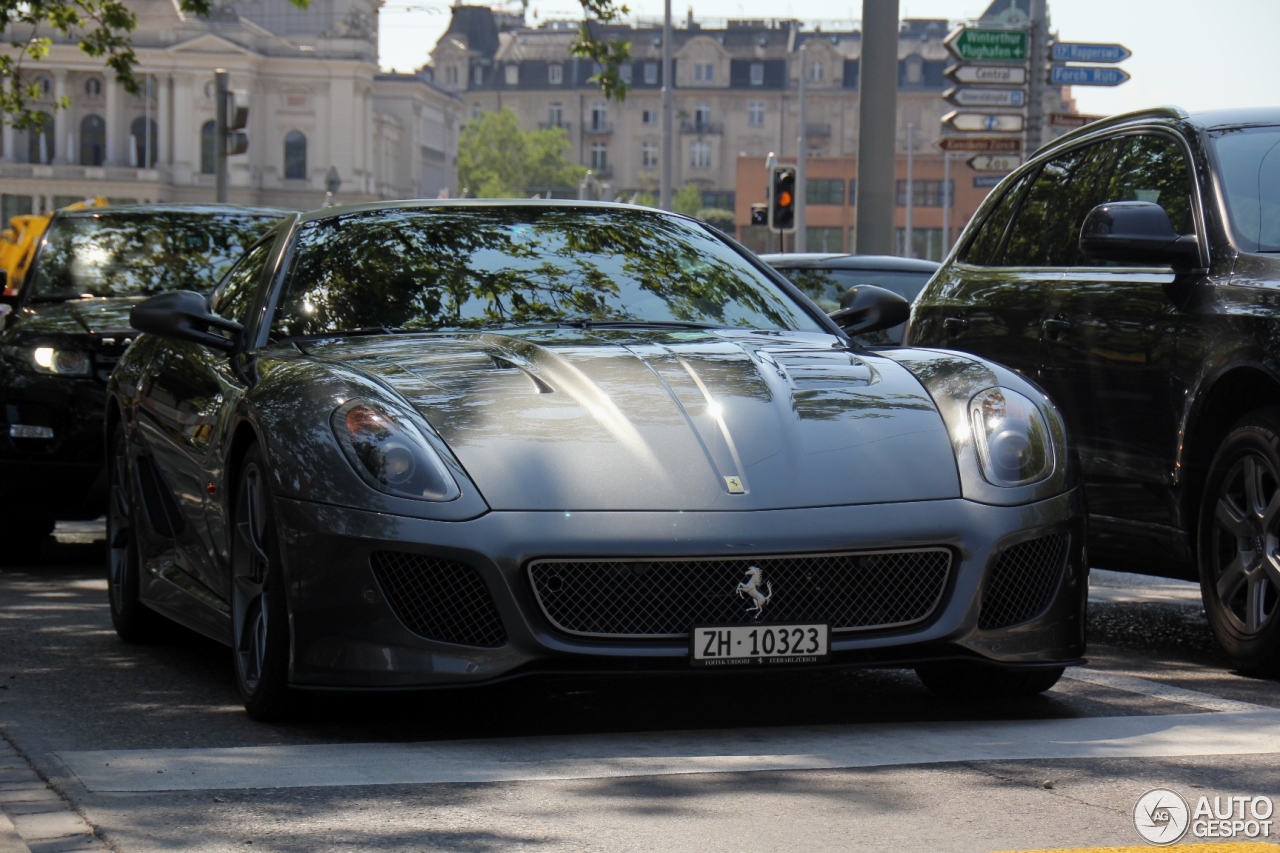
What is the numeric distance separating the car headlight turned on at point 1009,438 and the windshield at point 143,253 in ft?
20.0

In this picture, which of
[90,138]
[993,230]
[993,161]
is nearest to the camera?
[993,230]

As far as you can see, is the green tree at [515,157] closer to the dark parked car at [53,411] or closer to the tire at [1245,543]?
the dark parked car at [53,411]

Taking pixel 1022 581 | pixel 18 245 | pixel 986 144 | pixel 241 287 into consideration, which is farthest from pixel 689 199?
A: pixel 1022 581

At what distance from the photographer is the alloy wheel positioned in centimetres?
565

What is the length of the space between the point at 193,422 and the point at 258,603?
96cm

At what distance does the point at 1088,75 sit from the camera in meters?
23.3

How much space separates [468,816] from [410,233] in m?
2.59

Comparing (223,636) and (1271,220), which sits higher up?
(1271,220)

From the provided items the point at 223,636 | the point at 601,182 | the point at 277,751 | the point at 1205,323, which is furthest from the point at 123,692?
the point at 601,182

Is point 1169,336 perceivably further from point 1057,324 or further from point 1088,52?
point 1088,52

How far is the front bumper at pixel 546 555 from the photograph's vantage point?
4566 mm

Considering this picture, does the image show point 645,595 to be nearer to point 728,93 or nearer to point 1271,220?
point 1271,220

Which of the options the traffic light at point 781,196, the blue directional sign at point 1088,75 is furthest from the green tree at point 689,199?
the blue directional sign at point 1088,75

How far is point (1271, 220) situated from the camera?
6.19 meters
